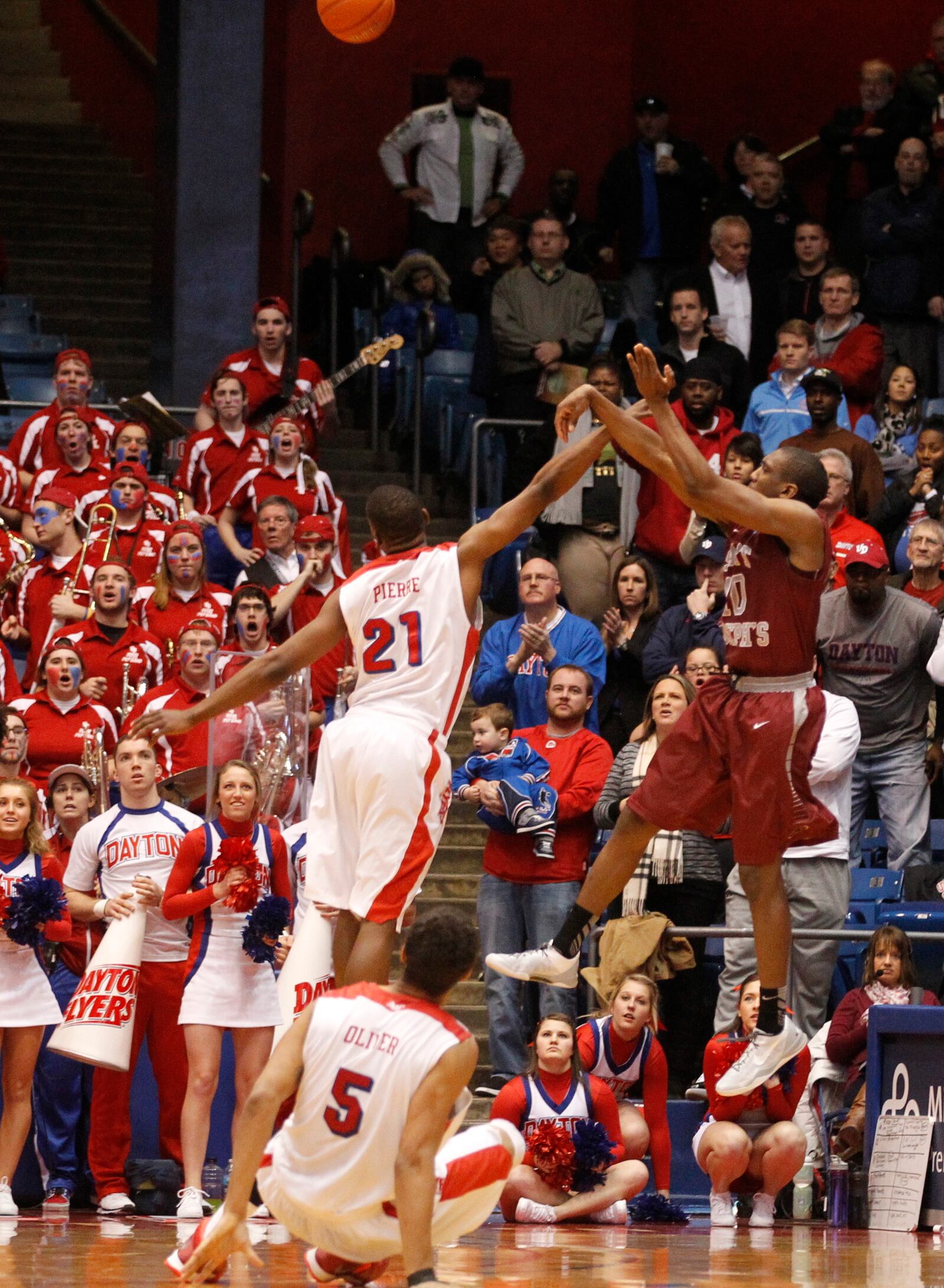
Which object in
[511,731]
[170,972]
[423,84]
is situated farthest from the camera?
[423,84]

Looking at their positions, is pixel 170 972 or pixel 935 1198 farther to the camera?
pixel 170 972

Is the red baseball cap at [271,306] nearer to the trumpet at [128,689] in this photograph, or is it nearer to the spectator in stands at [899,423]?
the trumpet at [128,689]

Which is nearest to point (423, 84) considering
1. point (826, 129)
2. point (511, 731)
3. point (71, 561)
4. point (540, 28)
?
point (540, 28)

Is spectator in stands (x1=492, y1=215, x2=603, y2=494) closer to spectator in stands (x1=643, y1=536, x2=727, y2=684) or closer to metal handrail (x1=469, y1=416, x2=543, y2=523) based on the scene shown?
metal handrail (x1=469, y1=416, x2=543, y2=523)

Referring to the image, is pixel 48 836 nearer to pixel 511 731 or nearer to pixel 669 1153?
pixel 511 731

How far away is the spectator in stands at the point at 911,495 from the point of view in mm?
12312

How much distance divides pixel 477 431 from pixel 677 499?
71.7 inches

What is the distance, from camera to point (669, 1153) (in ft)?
31.6

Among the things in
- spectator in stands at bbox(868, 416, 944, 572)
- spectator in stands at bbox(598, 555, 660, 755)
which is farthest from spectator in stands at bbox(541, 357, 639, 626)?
spectator in stands at bbox(868, 416, 944, 572)

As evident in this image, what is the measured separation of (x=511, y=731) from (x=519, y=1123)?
230 centimetres

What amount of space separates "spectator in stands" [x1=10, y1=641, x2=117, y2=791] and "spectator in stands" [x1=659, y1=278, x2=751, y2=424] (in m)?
4.57

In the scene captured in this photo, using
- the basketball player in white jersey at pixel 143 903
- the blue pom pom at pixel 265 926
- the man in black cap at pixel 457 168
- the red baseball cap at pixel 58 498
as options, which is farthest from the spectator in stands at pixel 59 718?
the man in black cap at pixel 457 168

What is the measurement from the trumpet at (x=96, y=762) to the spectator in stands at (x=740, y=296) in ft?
18.6

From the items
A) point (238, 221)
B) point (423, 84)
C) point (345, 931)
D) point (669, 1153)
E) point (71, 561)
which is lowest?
point (669, 1153)
